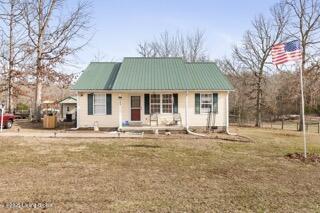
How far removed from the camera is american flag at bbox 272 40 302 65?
10805mm

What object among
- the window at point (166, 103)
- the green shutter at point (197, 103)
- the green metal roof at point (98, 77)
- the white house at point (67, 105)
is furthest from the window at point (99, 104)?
the white house at point (67, 105)

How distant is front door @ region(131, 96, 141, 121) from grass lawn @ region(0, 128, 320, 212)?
21.6 feet

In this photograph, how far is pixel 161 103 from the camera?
1900 centimetres

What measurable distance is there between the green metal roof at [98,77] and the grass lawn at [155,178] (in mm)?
6811

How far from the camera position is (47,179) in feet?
23.2

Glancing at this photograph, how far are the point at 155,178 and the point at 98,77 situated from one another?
13.7 meters

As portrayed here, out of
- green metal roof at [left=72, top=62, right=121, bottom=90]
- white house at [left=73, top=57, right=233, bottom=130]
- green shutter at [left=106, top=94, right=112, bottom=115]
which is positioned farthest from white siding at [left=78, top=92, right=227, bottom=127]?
green metal roof at [left=72, top=62, right=121, bottom=90]

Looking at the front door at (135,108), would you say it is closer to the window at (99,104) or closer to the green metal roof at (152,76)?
the green metal roof at (152,76)

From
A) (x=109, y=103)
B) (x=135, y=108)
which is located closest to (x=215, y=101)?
(x=135, y=108)

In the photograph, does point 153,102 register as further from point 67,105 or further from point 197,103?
point 67,105

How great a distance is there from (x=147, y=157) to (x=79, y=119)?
381 inches

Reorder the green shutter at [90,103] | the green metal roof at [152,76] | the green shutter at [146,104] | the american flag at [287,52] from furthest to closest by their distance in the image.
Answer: the green shutter at [146,104]
the green shutter at [90,103]
the green metal roof at [152,76]
the american flag at [287,52]

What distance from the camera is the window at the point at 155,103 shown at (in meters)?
19.0

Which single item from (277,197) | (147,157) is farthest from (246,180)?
(147,157)
